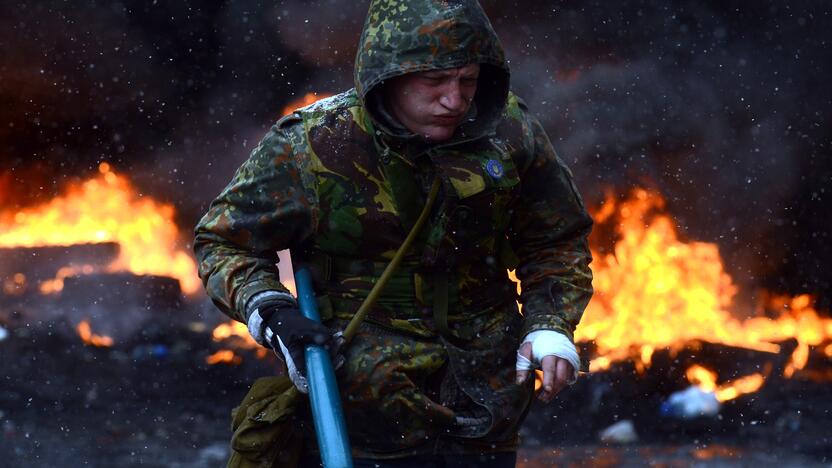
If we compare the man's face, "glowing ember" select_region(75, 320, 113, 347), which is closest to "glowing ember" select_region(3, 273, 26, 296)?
"glowing ember" select_region(75, 320, 113, 347)

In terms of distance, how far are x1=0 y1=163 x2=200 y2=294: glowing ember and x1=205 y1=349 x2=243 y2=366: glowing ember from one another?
121cm

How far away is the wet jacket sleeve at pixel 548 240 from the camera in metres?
2.93

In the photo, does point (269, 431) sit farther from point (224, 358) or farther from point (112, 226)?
point (112, 226)

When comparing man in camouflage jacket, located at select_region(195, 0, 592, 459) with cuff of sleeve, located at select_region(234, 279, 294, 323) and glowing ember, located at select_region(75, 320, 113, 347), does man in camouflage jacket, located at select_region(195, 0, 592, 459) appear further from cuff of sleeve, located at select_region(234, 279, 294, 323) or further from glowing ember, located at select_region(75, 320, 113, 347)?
glowing ember, located at select_region(75, 320, 113, 347)

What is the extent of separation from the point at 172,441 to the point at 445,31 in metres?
5.13

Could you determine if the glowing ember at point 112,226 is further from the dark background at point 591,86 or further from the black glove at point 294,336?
the black glove at point 294,336

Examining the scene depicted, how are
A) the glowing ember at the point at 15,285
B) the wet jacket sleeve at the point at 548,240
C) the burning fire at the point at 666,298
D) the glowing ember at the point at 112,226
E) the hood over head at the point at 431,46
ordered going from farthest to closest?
the glowing ember at the point at 112,226, the glowing ember at the point at 15,285, the burning fire at the point at 666,298, the wet jacket sleeve at the point at 548,240, the hood over head at the point at 431,46

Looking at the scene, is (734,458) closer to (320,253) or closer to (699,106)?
(699,106)

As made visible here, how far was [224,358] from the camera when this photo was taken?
29.7 feet

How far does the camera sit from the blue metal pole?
2562mm

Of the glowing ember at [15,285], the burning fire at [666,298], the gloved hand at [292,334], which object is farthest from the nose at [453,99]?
the glowing ember at [15,285]

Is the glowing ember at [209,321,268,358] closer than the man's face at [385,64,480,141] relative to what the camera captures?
No

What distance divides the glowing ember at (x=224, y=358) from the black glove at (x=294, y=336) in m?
6.35

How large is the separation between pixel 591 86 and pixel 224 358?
3.29 metres
